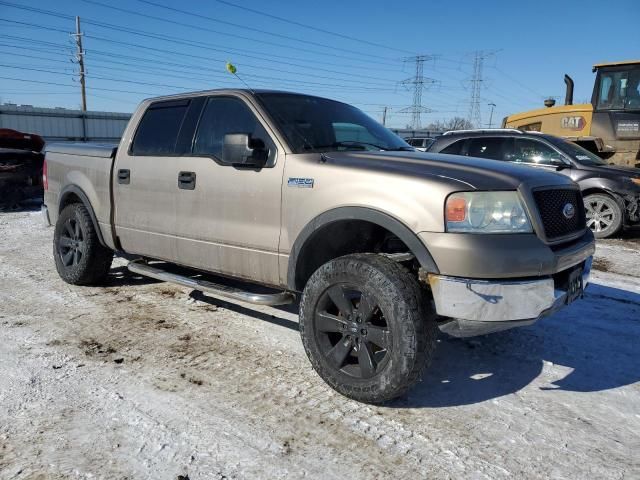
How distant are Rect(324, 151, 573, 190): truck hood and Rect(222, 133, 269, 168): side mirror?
1.52 feet

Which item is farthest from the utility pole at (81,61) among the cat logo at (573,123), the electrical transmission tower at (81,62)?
the cat logo at (573,123)

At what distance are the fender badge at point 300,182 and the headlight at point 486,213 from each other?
962 mm

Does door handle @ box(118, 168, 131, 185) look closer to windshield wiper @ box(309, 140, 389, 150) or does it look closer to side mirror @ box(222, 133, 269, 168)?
side mirror @ box(222, 133, 269, 168)

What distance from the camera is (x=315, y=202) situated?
337 centimetres

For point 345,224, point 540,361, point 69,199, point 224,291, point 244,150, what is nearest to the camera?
point 345,224

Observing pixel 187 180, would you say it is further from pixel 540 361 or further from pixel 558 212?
pixel 540 361

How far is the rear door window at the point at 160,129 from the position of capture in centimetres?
452

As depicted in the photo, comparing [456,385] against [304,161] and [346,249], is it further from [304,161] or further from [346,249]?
[304,161]

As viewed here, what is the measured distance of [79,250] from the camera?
539 centimetres

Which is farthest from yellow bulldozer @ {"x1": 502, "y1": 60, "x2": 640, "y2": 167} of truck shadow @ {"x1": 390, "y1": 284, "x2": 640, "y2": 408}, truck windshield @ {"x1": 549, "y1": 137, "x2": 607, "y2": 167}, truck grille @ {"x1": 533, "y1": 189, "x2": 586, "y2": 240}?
truck grille @ {"x1": 533, "y1": 189, "x2": 586, "y2": 240}

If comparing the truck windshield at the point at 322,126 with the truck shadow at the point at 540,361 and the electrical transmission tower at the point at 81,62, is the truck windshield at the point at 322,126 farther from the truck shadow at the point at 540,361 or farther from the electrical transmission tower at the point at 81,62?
the electrical transmission tower at the point at 81,62

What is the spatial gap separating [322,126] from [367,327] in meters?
1.69

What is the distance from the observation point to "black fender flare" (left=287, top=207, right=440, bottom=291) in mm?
2879

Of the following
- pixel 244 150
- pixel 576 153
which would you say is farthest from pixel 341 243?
pixel 576 153
